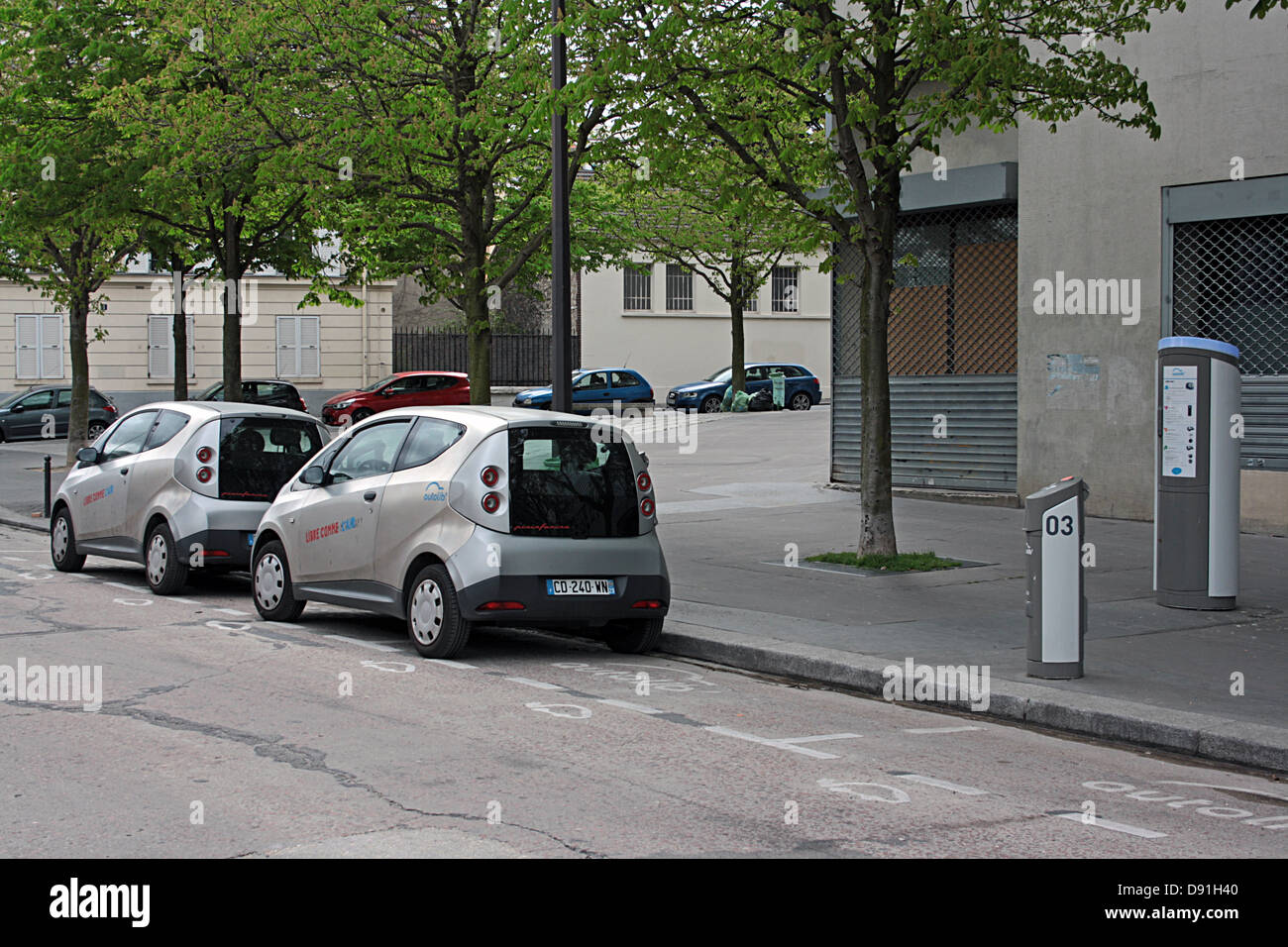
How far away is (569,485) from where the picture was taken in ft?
32.1

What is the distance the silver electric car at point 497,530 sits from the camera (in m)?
9.49

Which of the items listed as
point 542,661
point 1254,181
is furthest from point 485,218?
point 542,661

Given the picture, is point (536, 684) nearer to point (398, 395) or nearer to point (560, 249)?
point (560, 249)

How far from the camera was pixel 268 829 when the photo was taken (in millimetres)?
5590

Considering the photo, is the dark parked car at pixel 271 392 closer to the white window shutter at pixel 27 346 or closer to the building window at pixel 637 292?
the white window shutter at pixel 27 346

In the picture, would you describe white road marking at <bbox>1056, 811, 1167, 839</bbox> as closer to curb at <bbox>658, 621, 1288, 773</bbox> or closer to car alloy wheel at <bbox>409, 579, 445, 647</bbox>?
curb at <bbox>658, 621, 1288, 773</bbox>

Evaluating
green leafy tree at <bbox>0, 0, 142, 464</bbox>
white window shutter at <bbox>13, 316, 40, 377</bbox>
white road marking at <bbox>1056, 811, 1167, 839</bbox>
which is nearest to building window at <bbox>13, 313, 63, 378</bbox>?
white window shutter at <bbox>13, 316, 40, 377</bbox>

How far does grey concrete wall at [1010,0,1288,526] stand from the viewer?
50.0ft

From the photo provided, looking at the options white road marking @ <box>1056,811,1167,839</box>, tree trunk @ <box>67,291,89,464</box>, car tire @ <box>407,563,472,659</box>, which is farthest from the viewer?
tree trunk @ <box>67,291,89,464</box>

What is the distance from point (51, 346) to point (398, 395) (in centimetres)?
1362

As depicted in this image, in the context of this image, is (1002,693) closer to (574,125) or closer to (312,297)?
(574,125)

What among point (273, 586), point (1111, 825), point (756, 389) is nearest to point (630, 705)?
point (1111, 825)

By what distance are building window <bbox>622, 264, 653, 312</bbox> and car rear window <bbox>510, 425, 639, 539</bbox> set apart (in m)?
43.9

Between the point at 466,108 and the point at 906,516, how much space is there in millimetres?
7295
